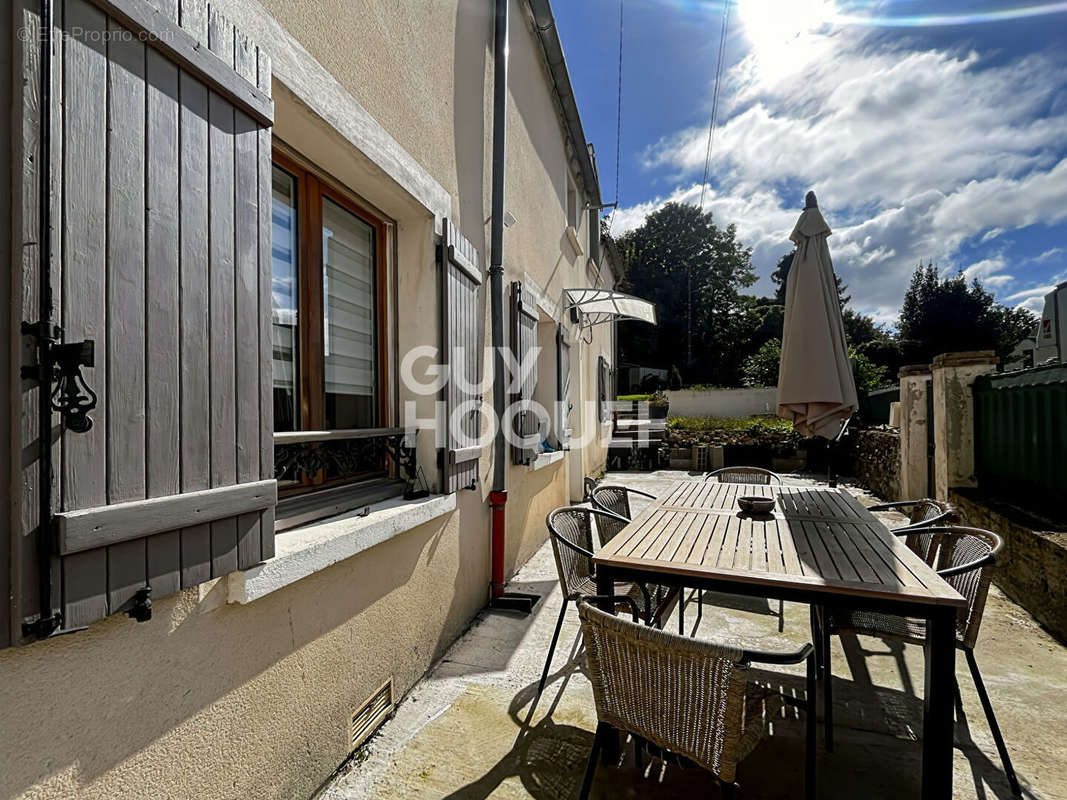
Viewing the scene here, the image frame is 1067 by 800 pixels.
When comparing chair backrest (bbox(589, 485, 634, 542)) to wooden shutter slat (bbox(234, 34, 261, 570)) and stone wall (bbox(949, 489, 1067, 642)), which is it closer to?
wooden shutter slat (bbox(234, 34, 261, 570))

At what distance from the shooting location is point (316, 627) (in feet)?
6.46

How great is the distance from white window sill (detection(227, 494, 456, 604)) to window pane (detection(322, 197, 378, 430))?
48cm

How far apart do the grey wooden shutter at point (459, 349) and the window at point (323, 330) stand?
37cm

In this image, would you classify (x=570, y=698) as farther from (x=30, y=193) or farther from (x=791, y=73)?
(x=791, y=73)

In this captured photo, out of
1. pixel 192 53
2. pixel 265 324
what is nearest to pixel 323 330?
pixel 265 324

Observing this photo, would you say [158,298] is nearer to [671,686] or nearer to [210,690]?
[210,690]

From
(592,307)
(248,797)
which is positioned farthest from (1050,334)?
(248,797)

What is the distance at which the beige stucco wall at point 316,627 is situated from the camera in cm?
117

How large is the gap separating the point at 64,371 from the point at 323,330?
1345 millimetres

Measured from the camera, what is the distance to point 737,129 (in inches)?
402

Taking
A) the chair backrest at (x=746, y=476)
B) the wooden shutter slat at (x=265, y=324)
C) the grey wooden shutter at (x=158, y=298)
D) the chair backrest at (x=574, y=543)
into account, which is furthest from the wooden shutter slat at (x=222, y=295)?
the chair backrest at (x=746, y=476)

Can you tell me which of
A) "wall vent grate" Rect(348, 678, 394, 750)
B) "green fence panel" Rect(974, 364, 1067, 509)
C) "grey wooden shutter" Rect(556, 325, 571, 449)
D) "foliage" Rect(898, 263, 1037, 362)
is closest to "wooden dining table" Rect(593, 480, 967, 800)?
"wall vent grate" Rect(348, 678, 394, 750)

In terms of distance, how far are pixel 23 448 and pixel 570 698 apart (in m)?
2.50

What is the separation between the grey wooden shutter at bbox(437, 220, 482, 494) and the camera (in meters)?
2.90
